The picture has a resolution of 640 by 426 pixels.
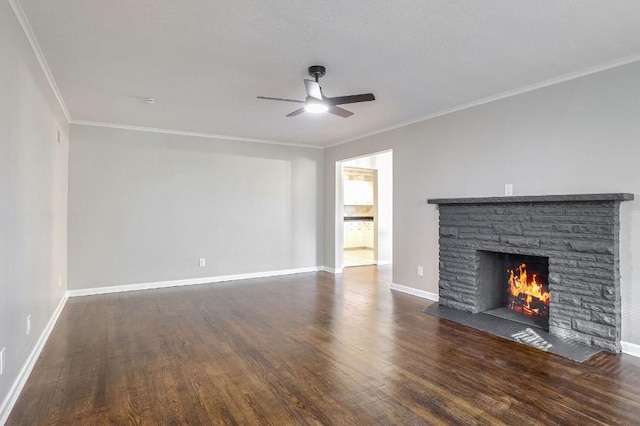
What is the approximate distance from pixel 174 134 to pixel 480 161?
4.43m

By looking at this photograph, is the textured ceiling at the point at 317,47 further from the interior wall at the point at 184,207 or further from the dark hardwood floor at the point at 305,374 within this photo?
the dark hardwood floor at the point at 305,374

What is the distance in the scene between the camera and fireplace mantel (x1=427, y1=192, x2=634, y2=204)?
2.90 m

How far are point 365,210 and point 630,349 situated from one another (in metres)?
7.94

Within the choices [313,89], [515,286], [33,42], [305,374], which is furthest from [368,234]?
[33,42]

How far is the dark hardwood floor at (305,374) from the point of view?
2.06 metres

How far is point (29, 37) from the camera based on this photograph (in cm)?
253

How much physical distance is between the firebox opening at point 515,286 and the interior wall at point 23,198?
419 cm

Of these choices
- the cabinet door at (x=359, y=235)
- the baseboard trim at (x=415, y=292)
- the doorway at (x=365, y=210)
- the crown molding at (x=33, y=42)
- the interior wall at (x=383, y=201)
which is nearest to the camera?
the crown molding at (x=33, y=42)

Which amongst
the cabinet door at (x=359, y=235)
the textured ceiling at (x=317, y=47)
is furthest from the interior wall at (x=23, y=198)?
the cabinet door at (x=359, y=235)

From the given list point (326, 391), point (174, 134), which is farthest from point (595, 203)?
point (174, 134)

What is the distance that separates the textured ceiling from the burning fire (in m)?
2.06

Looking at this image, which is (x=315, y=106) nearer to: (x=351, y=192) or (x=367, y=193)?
(x=351, y=192)

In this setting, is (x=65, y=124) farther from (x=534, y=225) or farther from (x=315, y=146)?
(x=534, y=225)

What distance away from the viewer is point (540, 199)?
339 cm
